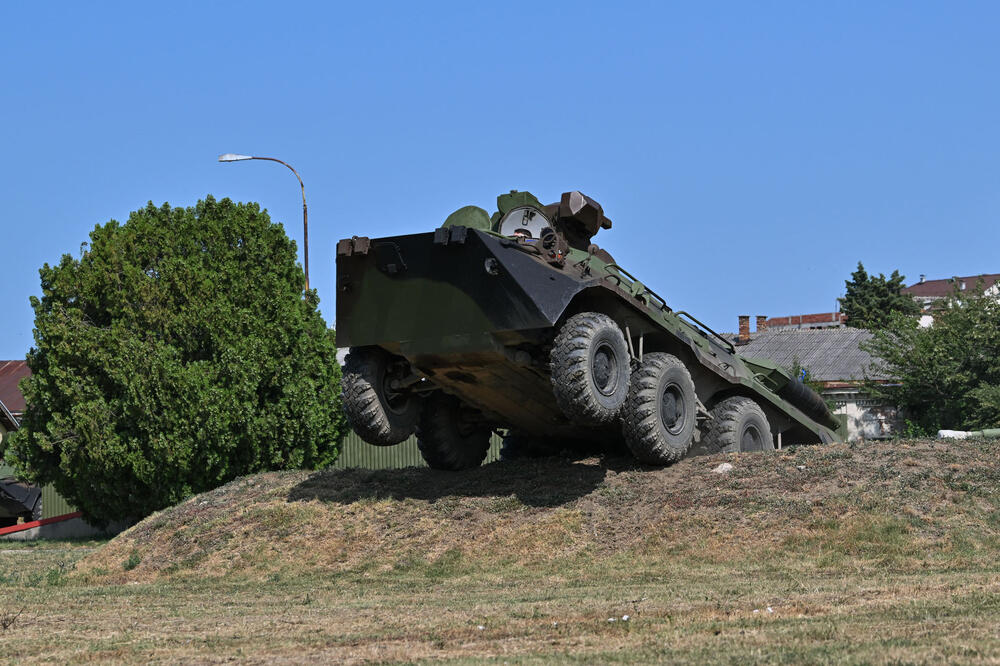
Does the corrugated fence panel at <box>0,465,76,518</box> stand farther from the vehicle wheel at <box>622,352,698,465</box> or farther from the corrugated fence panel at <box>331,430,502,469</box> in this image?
the vehicle wheel at <box>622,352,698,465</box>

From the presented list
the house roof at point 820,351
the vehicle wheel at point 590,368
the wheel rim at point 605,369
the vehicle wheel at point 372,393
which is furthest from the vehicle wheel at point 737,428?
the house roof at point 820,351

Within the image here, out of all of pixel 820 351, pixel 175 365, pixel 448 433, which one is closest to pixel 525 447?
pixel 448 433

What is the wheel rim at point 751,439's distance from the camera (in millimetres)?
18505

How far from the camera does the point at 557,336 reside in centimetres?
A: 1452

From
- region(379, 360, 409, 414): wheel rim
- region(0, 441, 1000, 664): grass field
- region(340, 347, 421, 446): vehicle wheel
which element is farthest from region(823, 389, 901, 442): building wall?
region(340, 347, 421, 446): vehicle wheel

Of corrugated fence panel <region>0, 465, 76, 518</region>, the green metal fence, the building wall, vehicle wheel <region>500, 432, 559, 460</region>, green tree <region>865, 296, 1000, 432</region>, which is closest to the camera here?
vehicle wheel <region>500, 432, 559, 460</region>

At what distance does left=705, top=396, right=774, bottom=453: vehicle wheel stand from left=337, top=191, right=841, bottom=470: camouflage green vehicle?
3cm

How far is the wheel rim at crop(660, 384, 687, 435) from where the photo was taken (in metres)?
16.1

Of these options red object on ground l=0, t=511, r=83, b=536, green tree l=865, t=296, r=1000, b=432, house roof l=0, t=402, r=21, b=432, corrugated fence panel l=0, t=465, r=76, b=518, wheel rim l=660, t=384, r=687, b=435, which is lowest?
red object on ground l=0, t=511, r=83, b=536

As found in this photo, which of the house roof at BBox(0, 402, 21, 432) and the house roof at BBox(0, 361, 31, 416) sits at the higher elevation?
the house roof at BBox(0, 361, 31, 416)

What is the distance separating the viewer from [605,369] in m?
14.9

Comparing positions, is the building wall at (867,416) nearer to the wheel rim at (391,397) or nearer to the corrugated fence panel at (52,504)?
the corrugated fence panel at (52,504)

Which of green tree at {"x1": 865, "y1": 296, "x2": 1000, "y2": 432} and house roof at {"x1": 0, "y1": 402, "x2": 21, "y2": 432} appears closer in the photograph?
green tree at {"x1": 865, "y1": 296, "x2": 1000, "y2": 432}

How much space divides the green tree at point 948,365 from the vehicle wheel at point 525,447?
61.8 ft
